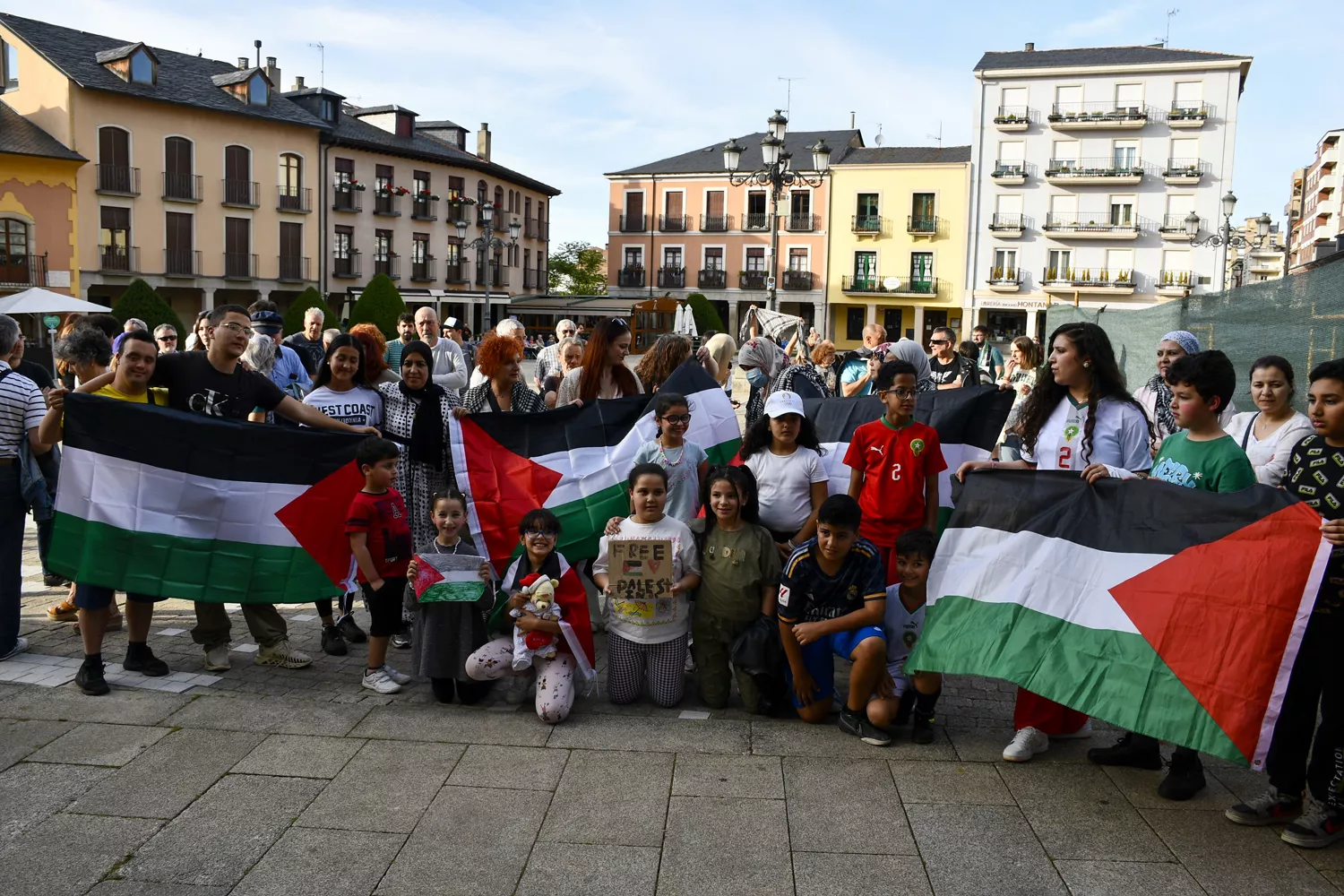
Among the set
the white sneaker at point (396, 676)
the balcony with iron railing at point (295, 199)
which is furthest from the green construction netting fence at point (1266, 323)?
the balcony with iron railing at point (295, 199)

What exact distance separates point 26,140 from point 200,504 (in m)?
36.0

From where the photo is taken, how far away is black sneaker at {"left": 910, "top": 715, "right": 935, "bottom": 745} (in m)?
5.00

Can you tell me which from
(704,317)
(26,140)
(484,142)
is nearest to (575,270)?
(484,142)

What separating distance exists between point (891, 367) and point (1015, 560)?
129 cm

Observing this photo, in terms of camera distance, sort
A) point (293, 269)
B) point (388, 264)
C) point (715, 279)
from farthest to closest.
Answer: point (715, 279), point (388, 264), point (293, 269)

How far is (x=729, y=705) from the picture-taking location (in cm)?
558

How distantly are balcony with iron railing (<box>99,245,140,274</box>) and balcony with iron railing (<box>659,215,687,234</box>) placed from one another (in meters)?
27.5

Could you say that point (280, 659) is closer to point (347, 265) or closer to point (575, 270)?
point (347, 265)

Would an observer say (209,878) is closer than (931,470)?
Yes

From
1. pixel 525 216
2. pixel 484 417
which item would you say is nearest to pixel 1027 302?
pixel 525 216

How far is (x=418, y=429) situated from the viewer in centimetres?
657

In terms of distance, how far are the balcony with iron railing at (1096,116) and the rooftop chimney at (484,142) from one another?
31552 millimetres

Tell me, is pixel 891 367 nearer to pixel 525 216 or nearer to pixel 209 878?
pixel 209 878

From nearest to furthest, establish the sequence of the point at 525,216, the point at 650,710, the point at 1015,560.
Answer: the point at 1015,560 < the point at 650,710 < the point at 525,216
